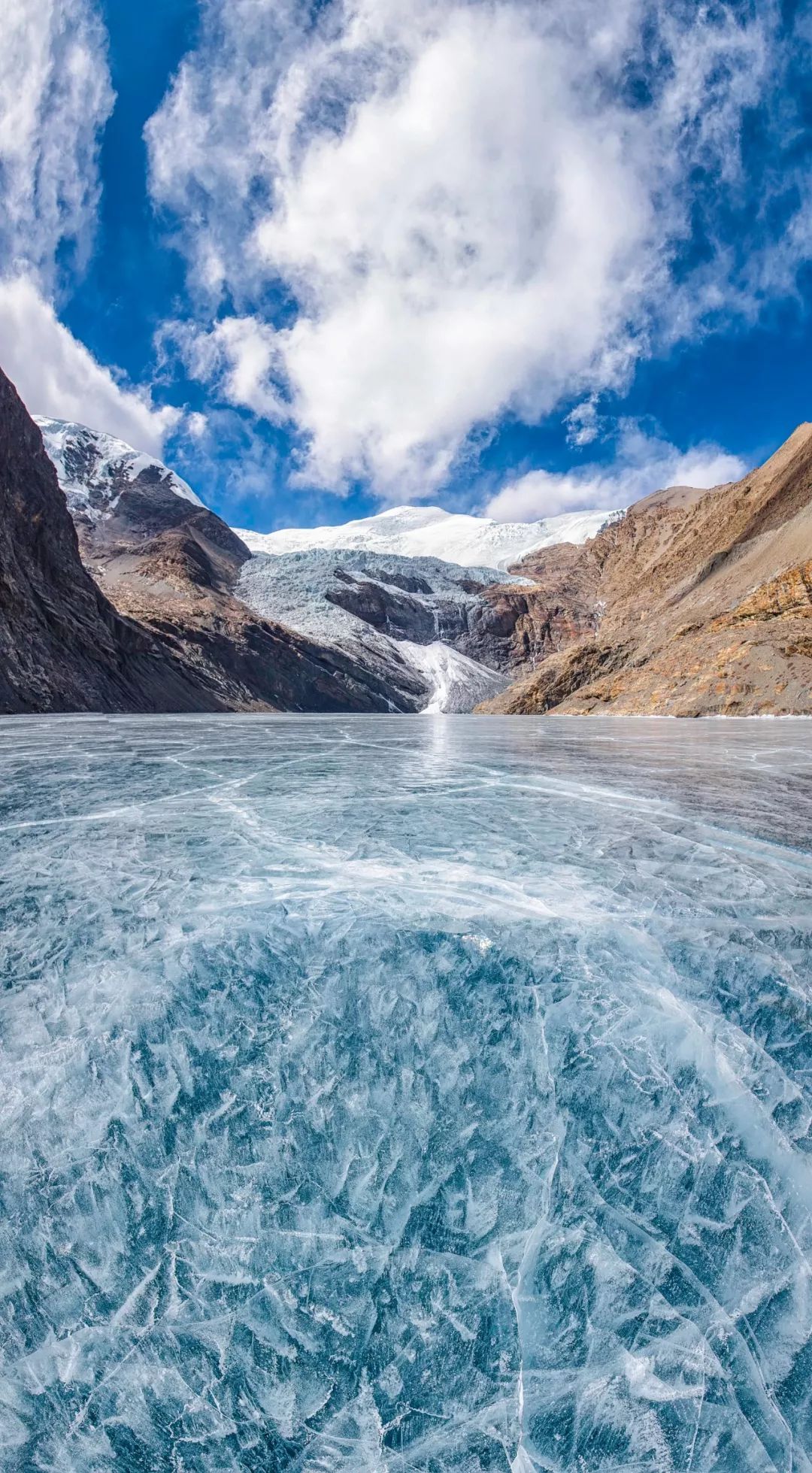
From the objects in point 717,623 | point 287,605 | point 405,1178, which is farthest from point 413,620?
point 405,1178

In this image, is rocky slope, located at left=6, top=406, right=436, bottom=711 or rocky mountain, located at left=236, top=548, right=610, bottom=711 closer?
rocky slope, located at left=6, top=406, right=436, bottom=711

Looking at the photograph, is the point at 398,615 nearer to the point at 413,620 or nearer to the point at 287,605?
the point at 413,620

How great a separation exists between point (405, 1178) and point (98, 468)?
15860 centimetres

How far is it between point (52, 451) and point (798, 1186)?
159890 mm

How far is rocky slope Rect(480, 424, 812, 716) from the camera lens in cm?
3400

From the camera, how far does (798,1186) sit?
1533 millimetres

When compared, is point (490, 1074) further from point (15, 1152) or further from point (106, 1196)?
point (15, 1152)

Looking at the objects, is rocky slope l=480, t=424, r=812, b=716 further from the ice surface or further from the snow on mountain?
the snow on mountain

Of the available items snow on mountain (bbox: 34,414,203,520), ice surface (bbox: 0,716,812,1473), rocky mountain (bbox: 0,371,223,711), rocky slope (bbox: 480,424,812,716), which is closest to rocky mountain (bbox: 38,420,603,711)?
snow on mountain (bbox: 34,414,203,520)

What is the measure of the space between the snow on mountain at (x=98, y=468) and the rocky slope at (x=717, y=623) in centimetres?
10018

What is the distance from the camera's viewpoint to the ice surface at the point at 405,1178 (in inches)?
51.3

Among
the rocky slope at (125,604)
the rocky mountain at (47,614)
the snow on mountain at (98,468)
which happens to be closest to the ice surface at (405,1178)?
the rocky mountain at (47,614)

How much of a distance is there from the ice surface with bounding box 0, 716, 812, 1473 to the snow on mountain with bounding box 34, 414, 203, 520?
140 meters

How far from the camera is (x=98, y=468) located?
135m
